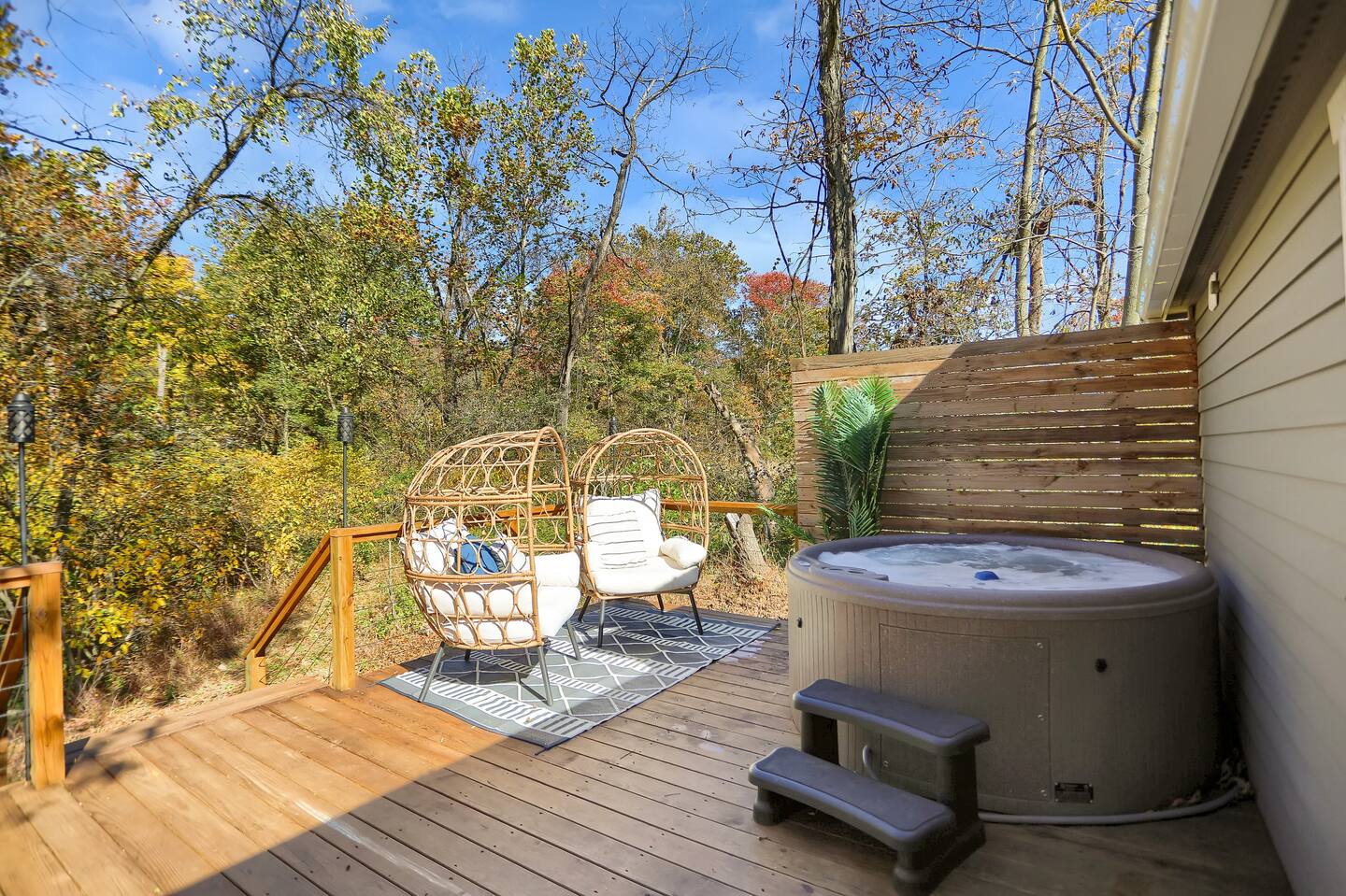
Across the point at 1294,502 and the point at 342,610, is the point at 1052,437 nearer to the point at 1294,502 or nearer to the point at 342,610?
the point at 1294,502

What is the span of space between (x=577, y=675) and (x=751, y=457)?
3.59 m

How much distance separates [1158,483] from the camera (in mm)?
3504

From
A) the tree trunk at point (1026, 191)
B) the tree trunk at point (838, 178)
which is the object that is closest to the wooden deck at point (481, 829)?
the tree trunk at point (838, 178)

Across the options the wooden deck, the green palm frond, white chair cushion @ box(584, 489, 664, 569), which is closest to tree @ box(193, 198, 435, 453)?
white chair cushion @ box(584, 489, 664, 569)

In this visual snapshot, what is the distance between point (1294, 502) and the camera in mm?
1715

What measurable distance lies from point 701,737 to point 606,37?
8.43m

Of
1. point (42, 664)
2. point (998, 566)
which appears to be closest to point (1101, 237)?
point (998, 566)

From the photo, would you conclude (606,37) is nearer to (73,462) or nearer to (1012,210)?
(1012,210)

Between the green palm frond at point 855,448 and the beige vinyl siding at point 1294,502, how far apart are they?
1.95 m

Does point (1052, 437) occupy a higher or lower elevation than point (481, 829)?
higher

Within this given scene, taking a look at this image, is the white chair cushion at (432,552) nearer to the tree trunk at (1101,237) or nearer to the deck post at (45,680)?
the deck post at (45,680)

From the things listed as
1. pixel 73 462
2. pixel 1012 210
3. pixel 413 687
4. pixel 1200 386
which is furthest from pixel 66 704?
pixel 1012 210

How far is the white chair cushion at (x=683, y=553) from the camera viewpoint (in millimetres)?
4137

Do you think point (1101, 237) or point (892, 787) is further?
point (1101, 237)
